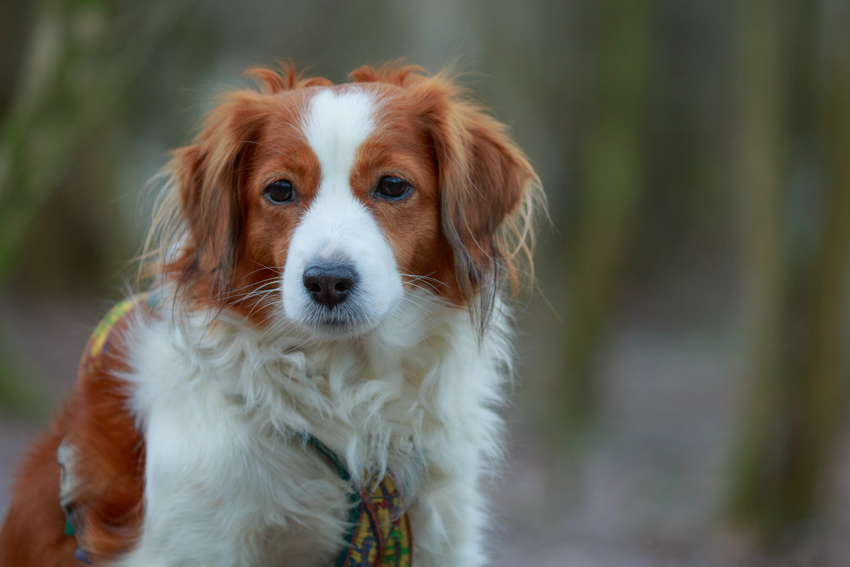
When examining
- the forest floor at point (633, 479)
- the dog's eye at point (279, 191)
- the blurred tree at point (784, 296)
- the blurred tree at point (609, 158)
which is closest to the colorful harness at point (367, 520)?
→ the forest floor at point (633, 479)

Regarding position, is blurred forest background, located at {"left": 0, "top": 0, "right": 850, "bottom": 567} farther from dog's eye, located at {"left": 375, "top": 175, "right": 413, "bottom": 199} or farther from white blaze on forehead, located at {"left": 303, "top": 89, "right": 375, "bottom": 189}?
dog's eye, located at {"left": 375, "top": 175, "right": 413, "bottom": 199}

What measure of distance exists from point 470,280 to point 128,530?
57.5 inches

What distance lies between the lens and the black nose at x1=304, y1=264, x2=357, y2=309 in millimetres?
2281

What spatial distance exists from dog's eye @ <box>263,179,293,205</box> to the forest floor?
1.33 metres

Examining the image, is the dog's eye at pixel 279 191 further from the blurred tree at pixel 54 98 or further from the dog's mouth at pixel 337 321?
the blurred tree at pixel 54 98

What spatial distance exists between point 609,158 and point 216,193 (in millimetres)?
5248

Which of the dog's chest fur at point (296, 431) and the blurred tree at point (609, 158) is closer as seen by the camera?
the dog's chest fur at point (296, 431)

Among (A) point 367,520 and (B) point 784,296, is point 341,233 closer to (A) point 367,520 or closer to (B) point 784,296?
(A) point 367,520

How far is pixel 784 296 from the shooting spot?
557cm

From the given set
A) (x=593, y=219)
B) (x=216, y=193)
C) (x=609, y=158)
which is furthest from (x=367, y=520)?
(x=609, y=158)

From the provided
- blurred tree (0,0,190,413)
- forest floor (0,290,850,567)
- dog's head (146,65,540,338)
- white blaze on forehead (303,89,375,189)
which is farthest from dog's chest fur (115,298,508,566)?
blurred tree (0,0,190,413)

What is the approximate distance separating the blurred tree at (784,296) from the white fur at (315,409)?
3626 mm

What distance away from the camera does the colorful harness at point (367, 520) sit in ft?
8.25

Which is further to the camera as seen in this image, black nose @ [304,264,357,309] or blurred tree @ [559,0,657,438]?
blurred tree @ [559,0,657,438]
